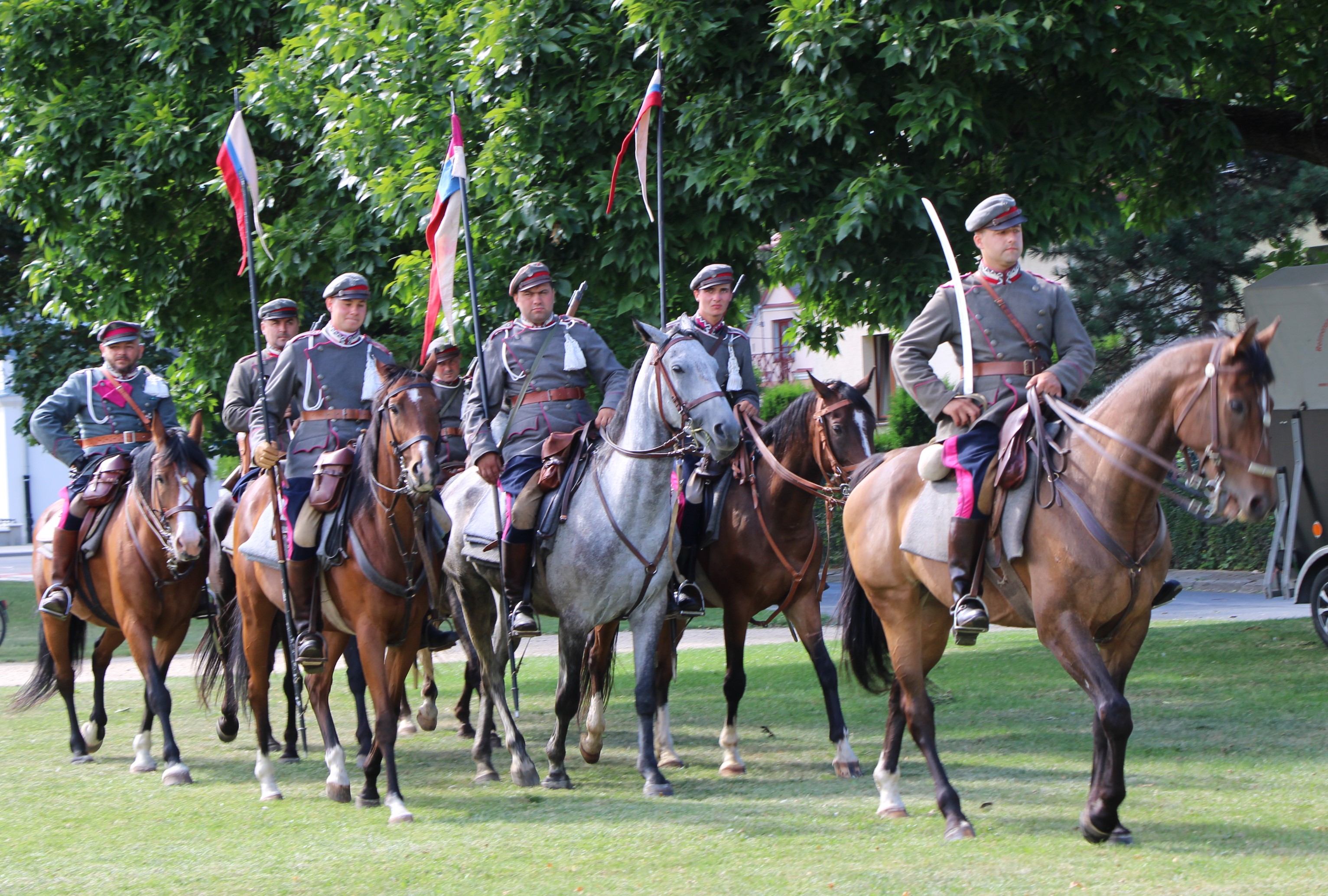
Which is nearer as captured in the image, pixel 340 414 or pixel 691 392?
pixel 691 392

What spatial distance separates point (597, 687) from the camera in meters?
9.83

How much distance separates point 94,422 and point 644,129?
4.81 meters

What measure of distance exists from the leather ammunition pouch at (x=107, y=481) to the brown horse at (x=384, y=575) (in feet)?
7.35

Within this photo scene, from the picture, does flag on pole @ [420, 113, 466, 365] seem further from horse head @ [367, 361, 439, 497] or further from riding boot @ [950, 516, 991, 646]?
riding boot @ [950, 516, 991, 646]

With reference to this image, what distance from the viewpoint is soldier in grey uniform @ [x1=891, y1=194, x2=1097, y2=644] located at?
7.26m

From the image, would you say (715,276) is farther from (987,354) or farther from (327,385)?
(987,354)

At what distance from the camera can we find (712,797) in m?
8.53

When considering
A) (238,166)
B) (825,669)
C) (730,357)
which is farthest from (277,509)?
(825,669)

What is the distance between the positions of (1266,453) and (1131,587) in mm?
983

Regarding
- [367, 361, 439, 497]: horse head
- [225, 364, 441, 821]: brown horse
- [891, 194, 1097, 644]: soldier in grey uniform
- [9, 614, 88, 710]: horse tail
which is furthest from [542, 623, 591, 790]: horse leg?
[9, 614, 88, 710]: horse tail

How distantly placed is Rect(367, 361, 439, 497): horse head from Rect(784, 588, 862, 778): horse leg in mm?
2867

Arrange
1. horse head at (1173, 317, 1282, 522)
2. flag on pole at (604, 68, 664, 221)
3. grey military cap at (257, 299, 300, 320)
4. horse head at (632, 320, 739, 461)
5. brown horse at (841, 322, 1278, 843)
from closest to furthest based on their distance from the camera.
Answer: horse head at (1173, 317, 1282, 522)
brown horse at (841, 322, 1278, 843)
horse head at (632, 320, 739, 461)
flag on pole at (604, 68, 664, 221)
grey military cap at (257, 299, 300, 320)

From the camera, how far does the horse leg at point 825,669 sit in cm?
910

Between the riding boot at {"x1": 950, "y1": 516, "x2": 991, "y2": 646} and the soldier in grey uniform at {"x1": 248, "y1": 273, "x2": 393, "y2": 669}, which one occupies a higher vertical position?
the soldier in grey uniform at {"x1": 248, "y1": 273, "x2": 393, "y2": 669}
